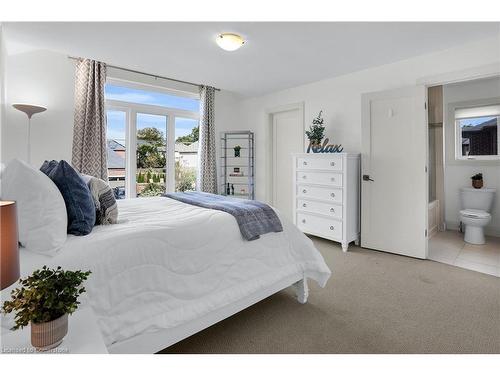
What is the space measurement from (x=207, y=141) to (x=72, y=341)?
416 cm

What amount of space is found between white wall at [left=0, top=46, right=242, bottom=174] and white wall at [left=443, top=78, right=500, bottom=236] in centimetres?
556

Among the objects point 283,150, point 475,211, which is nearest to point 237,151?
point 283,150

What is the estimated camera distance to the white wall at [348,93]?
303 cm

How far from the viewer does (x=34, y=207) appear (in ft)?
4.30

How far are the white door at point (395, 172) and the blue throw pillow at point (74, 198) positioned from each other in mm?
3201

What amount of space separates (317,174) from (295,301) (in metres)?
1.98

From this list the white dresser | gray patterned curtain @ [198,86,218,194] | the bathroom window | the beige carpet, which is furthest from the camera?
gray patterned curtain @ [198,86,218,194]

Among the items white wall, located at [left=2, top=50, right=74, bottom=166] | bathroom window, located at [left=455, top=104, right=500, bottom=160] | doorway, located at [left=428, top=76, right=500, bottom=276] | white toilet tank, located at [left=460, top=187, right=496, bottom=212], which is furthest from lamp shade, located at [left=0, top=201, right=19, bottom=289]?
bathroom window, located at [left=455, top=104, right=500, bottom=160]

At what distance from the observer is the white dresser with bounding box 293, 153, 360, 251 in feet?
11.7

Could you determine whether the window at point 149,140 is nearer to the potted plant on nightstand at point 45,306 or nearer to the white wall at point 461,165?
the potted plant on nightstand at point 45,306

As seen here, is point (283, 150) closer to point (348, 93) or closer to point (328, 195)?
point (348, 93)

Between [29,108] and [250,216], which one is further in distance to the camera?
[29,108]

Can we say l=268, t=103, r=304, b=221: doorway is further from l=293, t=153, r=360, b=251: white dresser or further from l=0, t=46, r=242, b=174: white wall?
l=0, t=46, r=242, b=174: white wall
